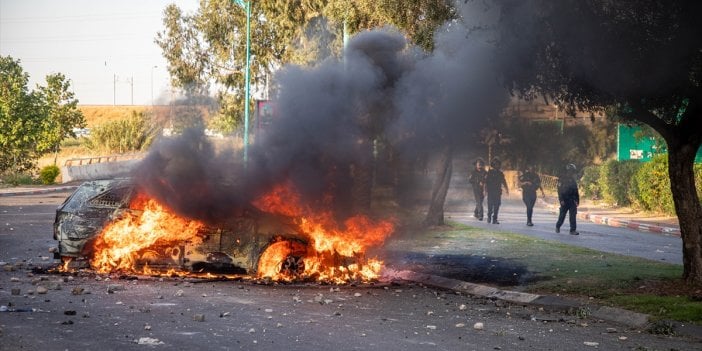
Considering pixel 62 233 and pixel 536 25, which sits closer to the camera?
pixel 536 25

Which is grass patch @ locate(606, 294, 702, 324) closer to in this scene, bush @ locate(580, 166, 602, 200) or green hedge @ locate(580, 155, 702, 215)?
green hedge @ locate(580, 155, 702, 215)

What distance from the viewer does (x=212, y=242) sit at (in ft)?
40.9

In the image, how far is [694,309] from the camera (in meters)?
10.0

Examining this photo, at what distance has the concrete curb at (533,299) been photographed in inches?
395

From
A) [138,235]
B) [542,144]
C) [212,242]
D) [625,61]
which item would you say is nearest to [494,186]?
[542,144]

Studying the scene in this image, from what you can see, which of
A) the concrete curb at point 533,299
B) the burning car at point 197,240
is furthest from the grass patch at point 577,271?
the burning car at point 197,240

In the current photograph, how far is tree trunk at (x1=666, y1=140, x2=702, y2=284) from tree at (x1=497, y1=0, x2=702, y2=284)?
0.01 metres

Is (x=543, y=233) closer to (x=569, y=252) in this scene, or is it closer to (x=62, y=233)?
(x=569, y=252)

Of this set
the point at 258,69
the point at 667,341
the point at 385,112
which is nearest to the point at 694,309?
the point at 667,341

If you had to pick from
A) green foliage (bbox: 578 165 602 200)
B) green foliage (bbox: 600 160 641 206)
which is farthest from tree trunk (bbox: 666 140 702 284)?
green foliage (bbox: 578 165 602 200)

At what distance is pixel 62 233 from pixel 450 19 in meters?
8.81

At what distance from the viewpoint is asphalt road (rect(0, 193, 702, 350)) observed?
783cm

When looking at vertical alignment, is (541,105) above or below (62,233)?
above

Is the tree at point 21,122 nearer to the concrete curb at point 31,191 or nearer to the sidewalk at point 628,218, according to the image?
the concrete curb at point 31,191
